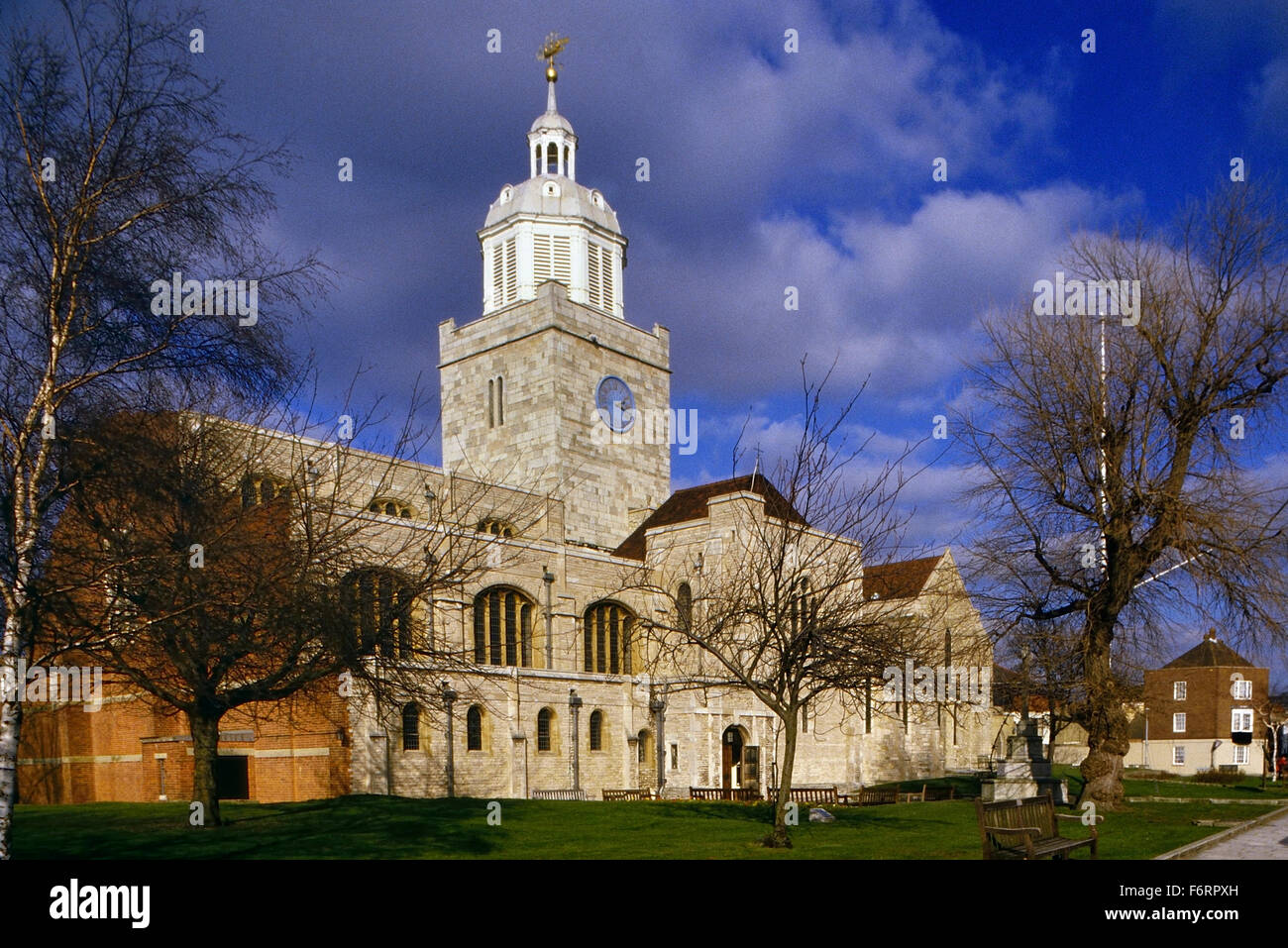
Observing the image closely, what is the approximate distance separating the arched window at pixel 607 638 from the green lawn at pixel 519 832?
1586 cm

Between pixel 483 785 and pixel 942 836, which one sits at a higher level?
pixel 942 836

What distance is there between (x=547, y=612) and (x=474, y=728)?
646cm

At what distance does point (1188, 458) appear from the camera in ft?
74.9

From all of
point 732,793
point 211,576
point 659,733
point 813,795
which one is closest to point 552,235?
point 659,733

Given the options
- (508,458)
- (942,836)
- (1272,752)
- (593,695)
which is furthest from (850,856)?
(1272,752)

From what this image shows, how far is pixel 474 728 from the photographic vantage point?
114 feet

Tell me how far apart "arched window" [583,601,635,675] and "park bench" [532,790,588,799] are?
6088 millimetres

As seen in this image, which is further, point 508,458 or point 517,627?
point 508,458

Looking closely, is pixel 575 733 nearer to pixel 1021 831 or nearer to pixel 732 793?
pixel 732 793

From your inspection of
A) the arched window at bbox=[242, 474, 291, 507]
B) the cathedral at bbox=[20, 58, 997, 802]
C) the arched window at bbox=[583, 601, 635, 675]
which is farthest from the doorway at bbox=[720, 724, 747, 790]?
the arched window at bbox=[242, 474, 291, 507]

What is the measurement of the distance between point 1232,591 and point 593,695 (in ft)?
79.7

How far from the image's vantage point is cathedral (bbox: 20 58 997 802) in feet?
90.5

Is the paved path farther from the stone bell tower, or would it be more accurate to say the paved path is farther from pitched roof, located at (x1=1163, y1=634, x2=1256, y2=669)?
pitched roof, located at (x1=1163, y1=634, x2=1256, y2=669)

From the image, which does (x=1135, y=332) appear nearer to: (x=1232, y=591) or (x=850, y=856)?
(x=1232, y=591)
